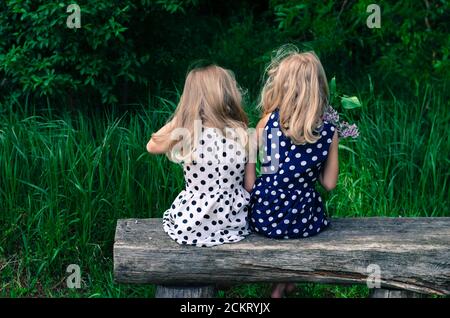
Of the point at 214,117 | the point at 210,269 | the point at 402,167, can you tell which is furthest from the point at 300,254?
the point at 402,167

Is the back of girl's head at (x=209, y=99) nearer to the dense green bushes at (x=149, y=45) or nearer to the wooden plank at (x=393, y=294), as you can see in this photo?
the wooden plank at (x=393, y=294)

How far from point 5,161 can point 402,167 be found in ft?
7.23

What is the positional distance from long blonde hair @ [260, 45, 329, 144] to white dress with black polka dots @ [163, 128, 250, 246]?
0.25 meters

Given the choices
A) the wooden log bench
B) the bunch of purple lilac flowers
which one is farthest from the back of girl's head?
the wooden log bench

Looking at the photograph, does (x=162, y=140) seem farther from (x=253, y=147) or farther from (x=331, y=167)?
(x=331, y=167)

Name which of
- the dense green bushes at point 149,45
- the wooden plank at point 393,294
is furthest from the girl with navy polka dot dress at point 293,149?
the dense green bushes at point 149,45

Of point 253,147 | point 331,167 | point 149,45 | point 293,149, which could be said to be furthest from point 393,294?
point 149,45

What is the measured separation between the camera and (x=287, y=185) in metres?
3.55

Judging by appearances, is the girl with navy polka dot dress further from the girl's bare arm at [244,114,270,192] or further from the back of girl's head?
the back of girl's head

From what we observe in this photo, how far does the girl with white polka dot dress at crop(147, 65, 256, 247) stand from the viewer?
11.3 ft

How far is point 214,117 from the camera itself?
3.45m

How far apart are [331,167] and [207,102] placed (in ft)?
2.06

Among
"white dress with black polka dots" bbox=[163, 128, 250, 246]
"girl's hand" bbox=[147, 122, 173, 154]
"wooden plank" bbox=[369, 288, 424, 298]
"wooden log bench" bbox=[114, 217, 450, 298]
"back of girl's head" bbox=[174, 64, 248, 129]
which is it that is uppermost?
"back of girl's head" bbox=[174, 64, 248, 129]

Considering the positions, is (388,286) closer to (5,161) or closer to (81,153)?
(81,153)
